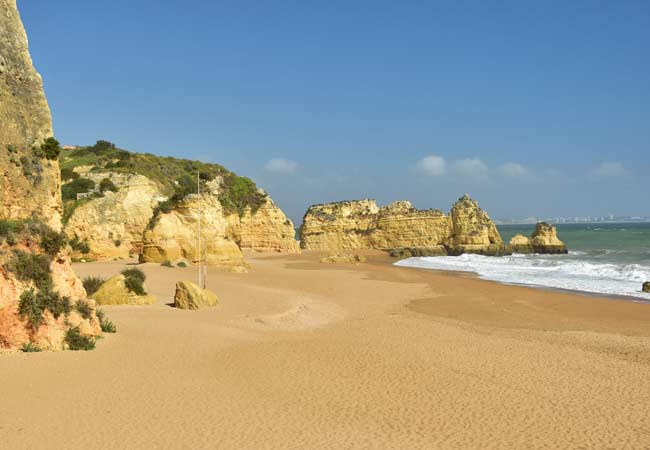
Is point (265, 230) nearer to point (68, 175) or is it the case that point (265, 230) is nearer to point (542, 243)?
point (68, 175)

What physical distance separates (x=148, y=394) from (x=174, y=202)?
23590 millimetres

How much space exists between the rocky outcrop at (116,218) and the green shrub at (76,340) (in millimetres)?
22487

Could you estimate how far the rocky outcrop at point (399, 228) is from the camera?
6088 centimetres

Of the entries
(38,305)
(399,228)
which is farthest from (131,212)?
(399,228)

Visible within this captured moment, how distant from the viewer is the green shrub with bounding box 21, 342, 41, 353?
9203mm

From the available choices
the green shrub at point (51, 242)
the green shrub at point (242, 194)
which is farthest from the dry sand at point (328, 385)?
the green shrub at point (242, 194)

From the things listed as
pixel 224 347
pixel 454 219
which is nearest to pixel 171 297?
pixel 224 347

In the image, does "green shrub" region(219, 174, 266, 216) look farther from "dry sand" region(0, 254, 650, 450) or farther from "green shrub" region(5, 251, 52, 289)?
"green shrub" region(5, 251, 52, 289)

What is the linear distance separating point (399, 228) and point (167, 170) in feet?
93.8

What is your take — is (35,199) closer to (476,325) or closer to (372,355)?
(372,355)

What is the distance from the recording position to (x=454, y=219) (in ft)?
208

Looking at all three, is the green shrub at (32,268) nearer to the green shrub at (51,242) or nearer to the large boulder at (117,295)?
the green shrub at (51,242)

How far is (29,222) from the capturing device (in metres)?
10.2

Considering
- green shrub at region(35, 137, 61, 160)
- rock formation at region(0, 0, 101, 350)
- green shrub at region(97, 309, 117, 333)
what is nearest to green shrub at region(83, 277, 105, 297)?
green shrub at region(97, 309, 117, 333)
